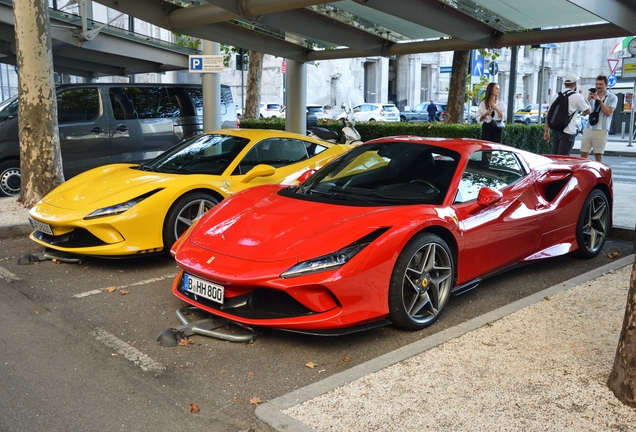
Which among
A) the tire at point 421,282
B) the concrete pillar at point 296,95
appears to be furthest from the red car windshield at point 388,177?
the concrete pillar at point 296,95

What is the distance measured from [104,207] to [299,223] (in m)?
2.32

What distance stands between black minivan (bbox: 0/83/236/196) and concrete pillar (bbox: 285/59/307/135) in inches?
80.9

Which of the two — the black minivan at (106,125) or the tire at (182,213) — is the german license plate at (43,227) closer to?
the tire at (182,213)

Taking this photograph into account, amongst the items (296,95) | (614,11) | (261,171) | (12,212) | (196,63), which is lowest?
(12,212)

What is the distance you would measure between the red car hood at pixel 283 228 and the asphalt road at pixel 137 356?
64 centimetres

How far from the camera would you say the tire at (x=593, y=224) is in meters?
6.21

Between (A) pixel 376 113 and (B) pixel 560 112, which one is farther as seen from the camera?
(A) pixel 376 113

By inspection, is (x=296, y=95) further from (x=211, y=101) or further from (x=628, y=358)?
(x=628, y=358)

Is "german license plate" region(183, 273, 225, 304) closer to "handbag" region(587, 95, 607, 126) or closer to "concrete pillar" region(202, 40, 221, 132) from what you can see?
"concrete pillar" region(202, 40, 221, 132)

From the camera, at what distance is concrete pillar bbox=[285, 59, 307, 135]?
1241 cm

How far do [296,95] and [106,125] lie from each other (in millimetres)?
3651

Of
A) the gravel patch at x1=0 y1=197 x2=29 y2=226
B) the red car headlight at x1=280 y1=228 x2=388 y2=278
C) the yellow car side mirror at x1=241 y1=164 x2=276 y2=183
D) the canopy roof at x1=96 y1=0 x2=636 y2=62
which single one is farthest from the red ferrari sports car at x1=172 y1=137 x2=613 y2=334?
the gravel patch at x1=0 y1=197 x2=29 y2=226

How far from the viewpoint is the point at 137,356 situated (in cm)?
410

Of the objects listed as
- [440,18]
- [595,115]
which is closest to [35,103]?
[440,18]
